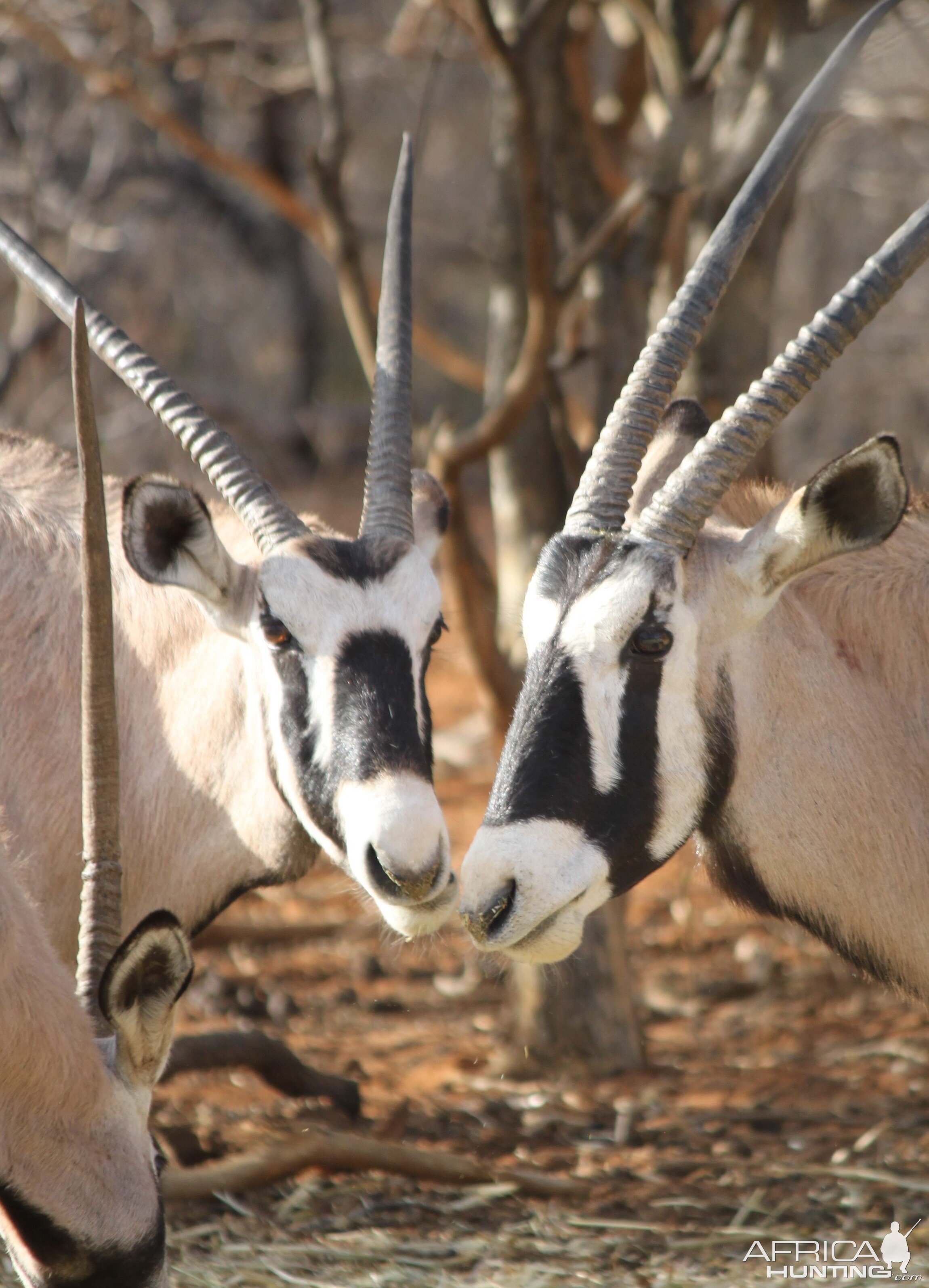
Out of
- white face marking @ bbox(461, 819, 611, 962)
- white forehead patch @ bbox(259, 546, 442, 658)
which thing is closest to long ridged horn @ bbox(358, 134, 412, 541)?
white forehead patch @ bbox(259, 546, 442, 658)

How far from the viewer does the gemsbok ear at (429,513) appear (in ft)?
15.3

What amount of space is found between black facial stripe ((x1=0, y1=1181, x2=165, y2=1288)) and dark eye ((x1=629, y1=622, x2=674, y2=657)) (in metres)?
1.69

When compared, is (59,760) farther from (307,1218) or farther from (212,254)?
(212,254)

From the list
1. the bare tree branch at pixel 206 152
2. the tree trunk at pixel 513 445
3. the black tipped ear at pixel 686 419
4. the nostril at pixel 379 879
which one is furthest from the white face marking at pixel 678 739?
the bare tree branch at pixel 206 152

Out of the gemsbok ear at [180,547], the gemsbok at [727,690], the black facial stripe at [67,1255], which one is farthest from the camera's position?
the gemsbok ear at [180,547]

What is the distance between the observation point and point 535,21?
18.3 ft

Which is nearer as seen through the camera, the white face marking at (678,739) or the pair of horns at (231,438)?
the white face marking at (678,739)

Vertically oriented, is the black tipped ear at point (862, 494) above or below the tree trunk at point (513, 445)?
below

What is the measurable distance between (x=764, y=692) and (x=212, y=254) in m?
15.5

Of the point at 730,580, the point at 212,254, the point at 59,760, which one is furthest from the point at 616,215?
the point at 212,254

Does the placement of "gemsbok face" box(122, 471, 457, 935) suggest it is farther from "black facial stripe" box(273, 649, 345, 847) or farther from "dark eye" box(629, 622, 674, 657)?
"dark eye" box(629, 622, 674, 657)

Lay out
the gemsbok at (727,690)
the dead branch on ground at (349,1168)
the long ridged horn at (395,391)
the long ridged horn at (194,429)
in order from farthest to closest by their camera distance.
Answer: the dead branch on ground at (349,1168), the long ridged horn at (395,391), the long ridged horn at (194,429), the gemsbok at (727,690)

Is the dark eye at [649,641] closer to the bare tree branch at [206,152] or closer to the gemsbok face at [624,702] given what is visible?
the gemsbok face at [624,702]

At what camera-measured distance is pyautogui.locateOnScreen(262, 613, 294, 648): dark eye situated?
405 centimetres
